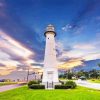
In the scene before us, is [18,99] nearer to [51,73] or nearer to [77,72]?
[51,73]

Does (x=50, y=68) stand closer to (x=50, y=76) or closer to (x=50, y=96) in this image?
(x=50, y=76)

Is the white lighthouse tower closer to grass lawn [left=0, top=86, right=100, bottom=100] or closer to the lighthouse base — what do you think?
the lighthouse base

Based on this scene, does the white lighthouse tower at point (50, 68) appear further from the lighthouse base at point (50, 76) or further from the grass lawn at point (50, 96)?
the grass lawn at point (50, 96)

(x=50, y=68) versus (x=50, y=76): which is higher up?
(x=50, y=68)

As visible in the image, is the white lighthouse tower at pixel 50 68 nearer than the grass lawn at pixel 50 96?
No

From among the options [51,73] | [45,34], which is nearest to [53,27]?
[45,34]

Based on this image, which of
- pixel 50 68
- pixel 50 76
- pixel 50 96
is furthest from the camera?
pixel 50 76

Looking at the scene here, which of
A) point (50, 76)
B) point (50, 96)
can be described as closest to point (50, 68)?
point (50, 76)

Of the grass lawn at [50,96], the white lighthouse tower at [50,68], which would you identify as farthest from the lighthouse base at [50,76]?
the grass lawn at [50,96]

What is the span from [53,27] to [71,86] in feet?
47.2

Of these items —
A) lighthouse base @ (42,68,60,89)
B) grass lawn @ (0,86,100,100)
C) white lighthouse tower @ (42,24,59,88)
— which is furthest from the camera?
white lighthouse tower @ (42,24,59,88)

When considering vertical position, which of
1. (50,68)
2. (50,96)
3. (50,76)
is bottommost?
(50,96)

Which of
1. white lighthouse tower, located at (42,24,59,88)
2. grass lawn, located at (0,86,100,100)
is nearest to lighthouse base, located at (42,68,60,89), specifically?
white lighthouse tower, located at (42,24,59,88)

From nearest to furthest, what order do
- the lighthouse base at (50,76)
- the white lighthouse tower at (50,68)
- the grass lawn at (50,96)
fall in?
the grass lawn at (50,96), the lighthouse base at (50,76), the white lighthouse tower at (50,68)
